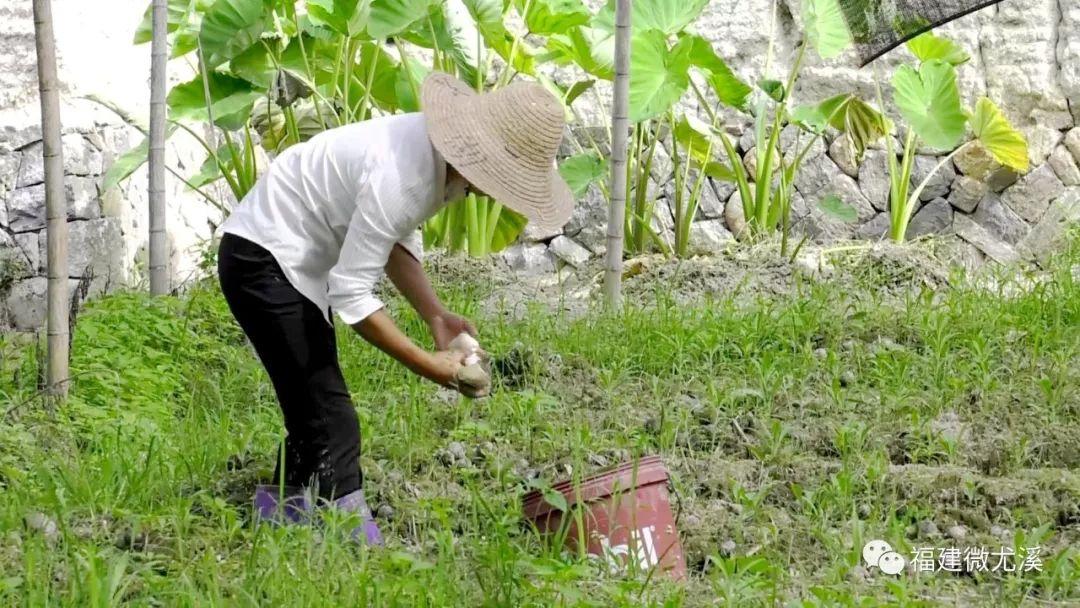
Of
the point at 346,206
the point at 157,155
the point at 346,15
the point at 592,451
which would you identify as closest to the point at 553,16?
the point at 346,15

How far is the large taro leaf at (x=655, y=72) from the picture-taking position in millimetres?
6289

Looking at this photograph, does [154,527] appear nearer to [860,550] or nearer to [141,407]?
[141,407]

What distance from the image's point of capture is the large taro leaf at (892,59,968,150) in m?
7.31

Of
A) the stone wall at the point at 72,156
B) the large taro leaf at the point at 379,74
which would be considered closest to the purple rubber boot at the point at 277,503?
the stone wall at the point at 72,156

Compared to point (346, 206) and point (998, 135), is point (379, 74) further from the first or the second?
point (346, 206)

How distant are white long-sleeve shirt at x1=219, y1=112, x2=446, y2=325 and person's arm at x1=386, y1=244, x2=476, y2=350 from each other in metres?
0.05

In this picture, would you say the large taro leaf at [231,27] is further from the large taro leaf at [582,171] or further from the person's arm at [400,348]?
the person's arm at [400,348]

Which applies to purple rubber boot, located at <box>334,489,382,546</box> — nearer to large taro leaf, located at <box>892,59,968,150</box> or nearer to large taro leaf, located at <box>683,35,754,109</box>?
large taro leaf, located at <box>683,35,754,109</box>

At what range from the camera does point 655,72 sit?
6.38 metres

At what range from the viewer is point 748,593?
2.86 meters

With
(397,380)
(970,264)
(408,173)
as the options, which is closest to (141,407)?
(397,380)

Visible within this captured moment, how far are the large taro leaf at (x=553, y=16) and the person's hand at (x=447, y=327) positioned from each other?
11.2 ft

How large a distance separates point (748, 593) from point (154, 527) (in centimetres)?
136

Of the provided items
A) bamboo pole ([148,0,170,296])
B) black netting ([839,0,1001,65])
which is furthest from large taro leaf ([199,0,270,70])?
black netting ([839,0,1001,65])
